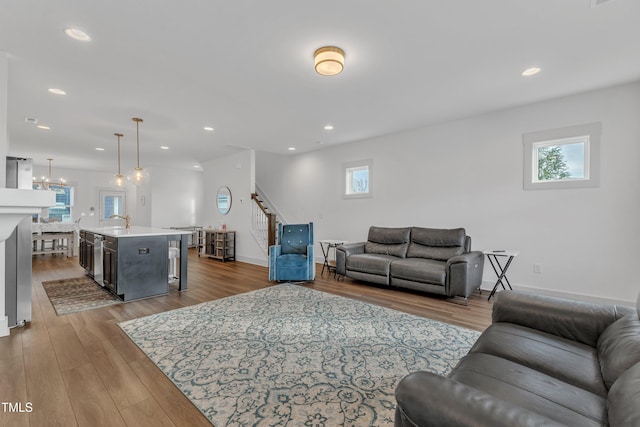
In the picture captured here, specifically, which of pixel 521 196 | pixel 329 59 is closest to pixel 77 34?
pixel 329 59

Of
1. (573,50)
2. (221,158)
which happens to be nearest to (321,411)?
(573,50)

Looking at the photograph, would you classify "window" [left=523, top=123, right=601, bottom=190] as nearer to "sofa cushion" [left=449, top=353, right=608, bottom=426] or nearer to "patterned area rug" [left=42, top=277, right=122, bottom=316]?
"sofa cushion" [left=449, top=353, right=608, bottom=426]

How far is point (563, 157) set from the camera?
4.00 metres

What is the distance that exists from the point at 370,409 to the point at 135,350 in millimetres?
1984

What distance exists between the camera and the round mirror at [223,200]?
25.1 feet

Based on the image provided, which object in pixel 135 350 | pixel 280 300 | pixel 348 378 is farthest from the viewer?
pixel 280 300

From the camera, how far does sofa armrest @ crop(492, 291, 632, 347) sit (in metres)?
1.63

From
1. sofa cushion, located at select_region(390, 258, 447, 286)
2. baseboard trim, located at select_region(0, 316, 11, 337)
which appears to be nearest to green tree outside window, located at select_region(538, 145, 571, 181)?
sofa cushion, located at select_region(390, 258, 447, 286)

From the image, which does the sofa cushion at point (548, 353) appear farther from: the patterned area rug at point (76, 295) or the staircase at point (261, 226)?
the staircase at point (261, 226)

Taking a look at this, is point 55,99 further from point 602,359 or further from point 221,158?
point 602,359

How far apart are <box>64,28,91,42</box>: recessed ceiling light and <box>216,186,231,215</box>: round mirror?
5.15 m

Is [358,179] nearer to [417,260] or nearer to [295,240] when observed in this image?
[295,240]

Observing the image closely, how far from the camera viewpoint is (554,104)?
399 centimetres

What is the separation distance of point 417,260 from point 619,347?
3199 millimetres
